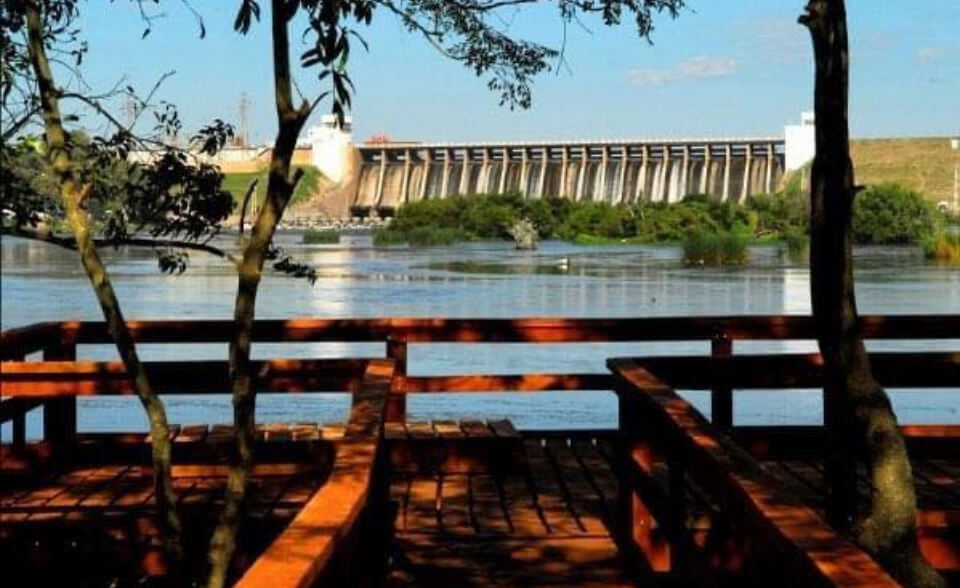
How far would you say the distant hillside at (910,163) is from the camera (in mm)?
143500

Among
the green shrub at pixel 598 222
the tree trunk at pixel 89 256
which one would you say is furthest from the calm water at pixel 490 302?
the green shrub at pixel 598 222

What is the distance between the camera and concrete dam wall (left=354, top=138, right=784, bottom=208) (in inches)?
5143

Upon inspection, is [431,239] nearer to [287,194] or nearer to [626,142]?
[626,142]

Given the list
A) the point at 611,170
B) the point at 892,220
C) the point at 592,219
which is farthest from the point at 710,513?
the point at 611,170

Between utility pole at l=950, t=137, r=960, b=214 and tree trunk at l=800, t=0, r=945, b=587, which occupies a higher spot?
utility pole at l=950, t=137, r=960, b=214


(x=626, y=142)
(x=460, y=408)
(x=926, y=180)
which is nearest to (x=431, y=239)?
(x=626, y=142)

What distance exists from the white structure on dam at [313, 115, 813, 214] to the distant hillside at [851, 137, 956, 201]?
1219 centimetres

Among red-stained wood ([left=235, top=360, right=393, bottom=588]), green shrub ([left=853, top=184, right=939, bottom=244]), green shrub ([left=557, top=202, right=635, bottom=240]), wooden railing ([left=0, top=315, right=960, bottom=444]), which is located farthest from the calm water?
green shrub ([left=557, top=202, right=635, bottom=240])

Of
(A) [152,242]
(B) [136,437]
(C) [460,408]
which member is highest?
(A) [152,242]

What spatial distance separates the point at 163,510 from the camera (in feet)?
19.4

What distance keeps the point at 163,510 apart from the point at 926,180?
5724 inches

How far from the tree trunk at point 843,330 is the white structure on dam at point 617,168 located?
395 ft

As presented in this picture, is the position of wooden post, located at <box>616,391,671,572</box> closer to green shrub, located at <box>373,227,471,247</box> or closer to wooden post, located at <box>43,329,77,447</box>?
wooden post, located at <box>43,329,77,447</box>

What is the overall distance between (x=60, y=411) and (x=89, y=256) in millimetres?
2274
